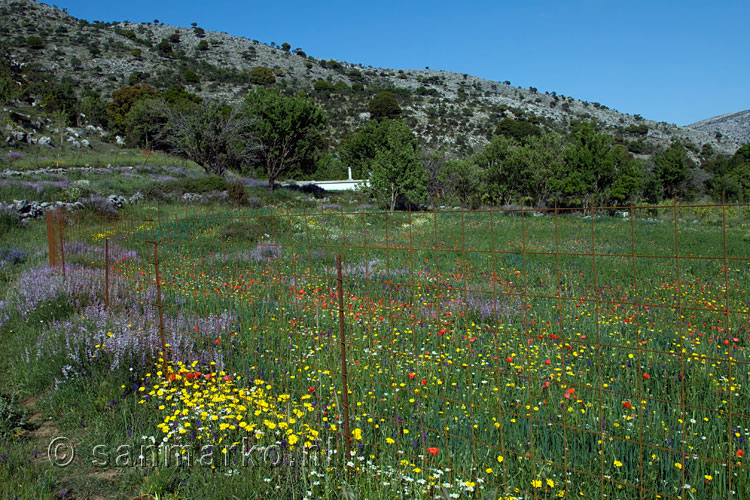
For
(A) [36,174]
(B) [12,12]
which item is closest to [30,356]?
(A) [36,174]

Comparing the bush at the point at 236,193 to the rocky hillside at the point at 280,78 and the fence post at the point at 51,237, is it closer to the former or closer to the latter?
the fence post at the point at 51,237

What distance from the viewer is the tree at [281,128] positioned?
108ft

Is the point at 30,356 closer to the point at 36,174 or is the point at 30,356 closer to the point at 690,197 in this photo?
the point at 36,174

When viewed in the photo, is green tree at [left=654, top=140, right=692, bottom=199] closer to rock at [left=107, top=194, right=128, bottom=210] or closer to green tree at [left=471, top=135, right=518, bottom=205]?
green tree at [left=471, top=135, right=518, bottom=205]

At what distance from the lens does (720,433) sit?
347 cm

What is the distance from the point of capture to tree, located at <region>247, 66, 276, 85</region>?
3339 inches

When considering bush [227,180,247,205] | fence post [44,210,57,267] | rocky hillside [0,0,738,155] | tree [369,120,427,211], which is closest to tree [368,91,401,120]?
rocky hillside [0,0,738,155]

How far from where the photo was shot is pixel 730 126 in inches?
4626

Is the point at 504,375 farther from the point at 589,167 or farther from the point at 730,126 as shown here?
the point at 730,126

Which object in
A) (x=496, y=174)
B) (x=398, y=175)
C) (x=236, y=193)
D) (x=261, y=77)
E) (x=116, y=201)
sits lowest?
(x=116, y=201)

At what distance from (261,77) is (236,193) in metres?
67.3

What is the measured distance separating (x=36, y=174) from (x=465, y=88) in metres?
104

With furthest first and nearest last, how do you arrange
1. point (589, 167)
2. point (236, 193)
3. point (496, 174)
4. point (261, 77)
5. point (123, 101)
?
1. point (261, 77)
2. point (123, 101)
3. point (496, 174)
4. point (589, 167)
5. point (236, 193)

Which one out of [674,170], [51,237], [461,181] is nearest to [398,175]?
[461,181]
